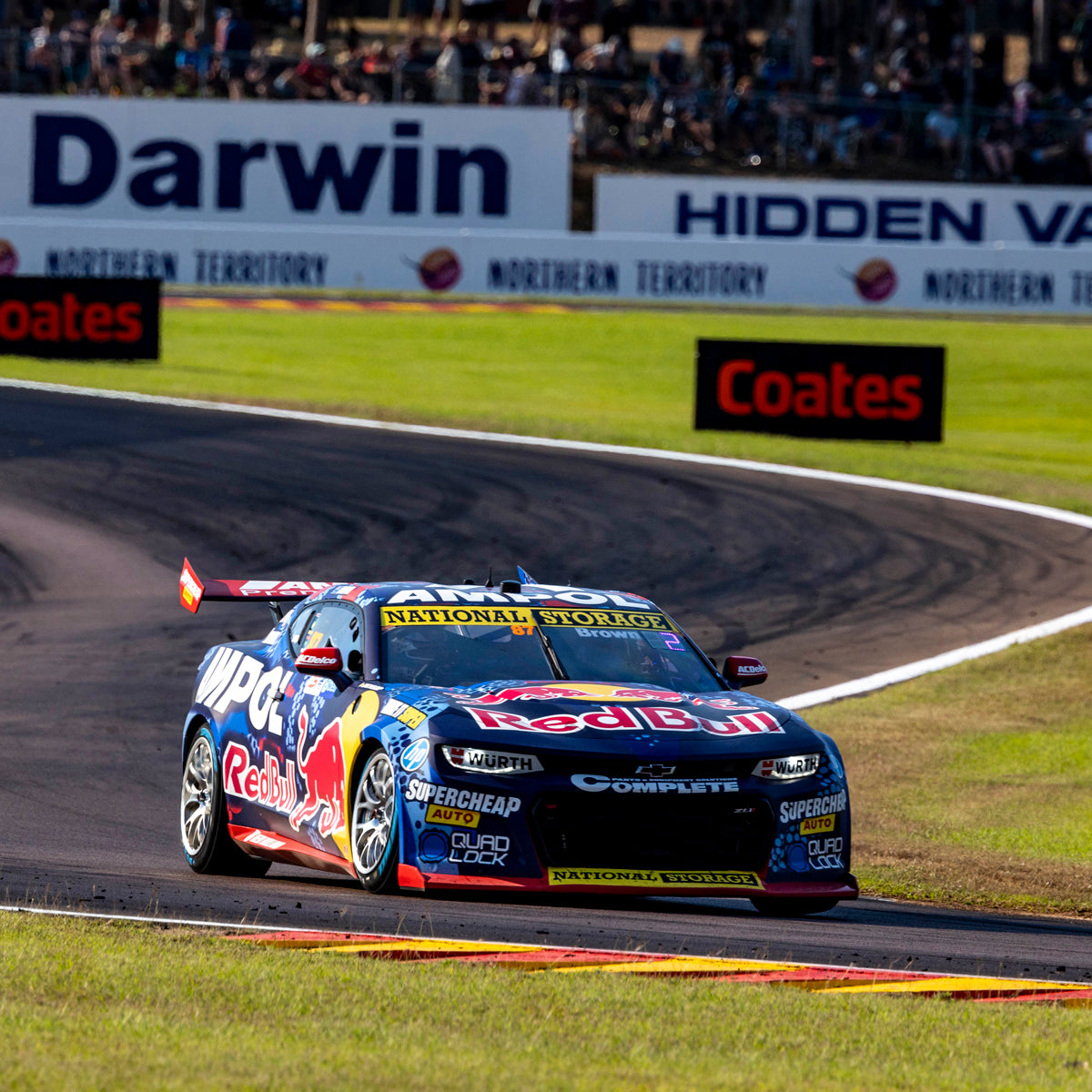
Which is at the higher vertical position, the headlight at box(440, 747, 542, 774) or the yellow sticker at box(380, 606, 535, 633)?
the yellow sticker at box(380, 606, 535, 633)

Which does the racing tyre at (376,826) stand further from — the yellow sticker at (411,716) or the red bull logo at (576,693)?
the red bull logo at (576,693)

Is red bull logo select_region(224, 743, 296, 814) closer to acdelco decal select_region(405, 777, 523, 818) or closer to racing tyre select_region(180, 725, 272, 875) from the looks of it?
racing tyre select_region(180, 725, 272, 875)

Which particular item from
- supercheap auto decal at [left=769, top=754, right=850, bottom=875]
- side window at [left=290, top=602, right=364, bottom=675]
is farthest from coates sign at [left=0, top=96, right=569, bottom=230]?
supercheap auto decal at [left=769, top=754, right=850, bottom=875]

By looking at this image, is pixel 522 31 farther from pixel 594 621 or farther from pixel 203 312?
pixel 594 621

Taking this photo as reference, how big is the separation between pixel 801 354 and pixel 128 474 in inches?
357

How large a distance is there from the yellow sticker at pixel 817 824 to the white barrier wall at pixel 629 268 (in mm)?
29807

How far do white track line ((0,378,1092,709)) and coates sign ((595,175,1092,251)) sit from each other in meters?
14.1

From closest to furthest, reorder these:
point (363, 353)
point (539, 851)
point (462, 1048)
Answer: point (462, 1048) → point (539, 851) → point (363, 353)

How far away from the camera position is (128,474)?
70.0ft

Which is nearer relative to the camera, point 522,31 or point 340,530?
point 340,530

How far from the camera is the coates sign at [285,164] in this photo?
3750 cm

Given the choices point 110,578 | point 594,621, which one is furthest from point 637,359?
point 594,621

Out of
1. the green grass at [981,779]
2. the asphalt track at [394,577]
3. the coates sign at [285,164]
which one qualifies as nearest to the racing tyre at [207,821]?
the asphalt track at [394,577]

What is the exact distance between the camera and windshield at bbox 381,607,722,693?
334 inches
